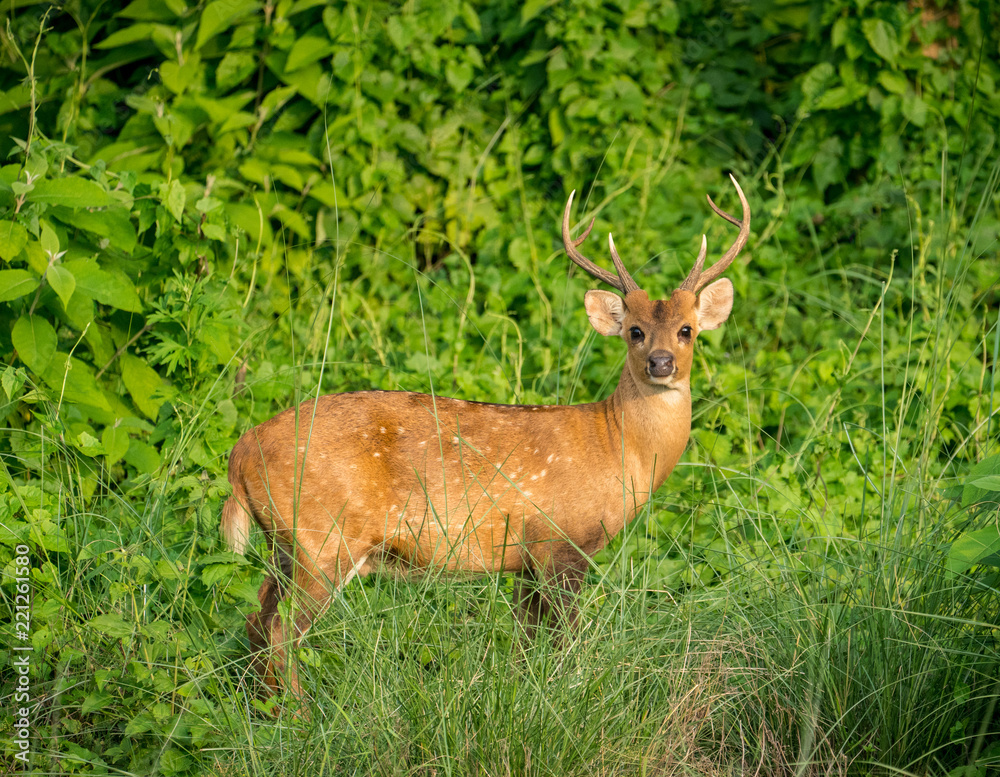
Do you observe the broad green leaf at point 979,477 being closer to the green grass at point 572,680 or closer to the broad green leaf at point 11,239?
the green grass at point 572,680

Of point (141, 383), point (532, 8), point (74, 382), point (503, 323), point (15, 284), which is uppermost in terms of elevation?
point (532, 8)

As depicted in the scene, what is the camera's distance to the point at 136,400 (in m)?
4.22

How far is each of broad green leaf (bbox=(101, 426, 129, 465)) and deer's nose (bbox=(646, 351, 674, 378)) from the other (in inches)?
78.7

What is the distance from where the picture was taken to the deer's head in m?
3.79

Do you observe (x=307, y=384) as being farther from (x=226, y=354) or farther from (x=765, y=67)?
(x=765, y=67)

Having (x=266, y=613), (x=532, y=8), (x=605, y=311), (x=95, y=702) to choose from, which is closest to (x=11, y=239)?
(x=266, y=613)

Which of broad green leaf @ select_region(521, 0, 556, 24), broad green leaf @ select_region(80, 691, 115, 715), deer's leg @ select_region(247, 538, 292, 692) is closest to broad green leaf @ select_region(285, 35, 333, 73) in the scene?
broad green leaf @ select_region(521, 0, 556, 24)

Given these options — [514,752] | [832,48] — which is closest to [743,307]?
[832,48]

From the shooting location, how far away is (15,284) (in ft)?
12.3

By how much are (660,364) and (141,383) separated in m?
2.11

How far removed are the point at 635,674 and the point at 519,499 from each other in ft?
3.38

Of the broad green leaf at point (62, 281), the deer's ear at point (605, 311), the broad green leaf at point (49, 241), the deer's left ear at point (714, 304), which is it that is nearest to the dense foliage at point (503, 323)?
the broad green leaf at point (49, 241)

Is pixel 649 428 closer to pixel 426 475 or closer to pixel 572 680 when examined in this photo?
pixel 426 475

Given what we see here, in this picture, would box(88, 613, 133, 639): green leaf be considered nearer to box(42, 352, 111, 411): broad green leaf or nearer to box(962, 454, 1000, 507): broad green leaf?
box(42, 352, 111, 411): broad green leaf
